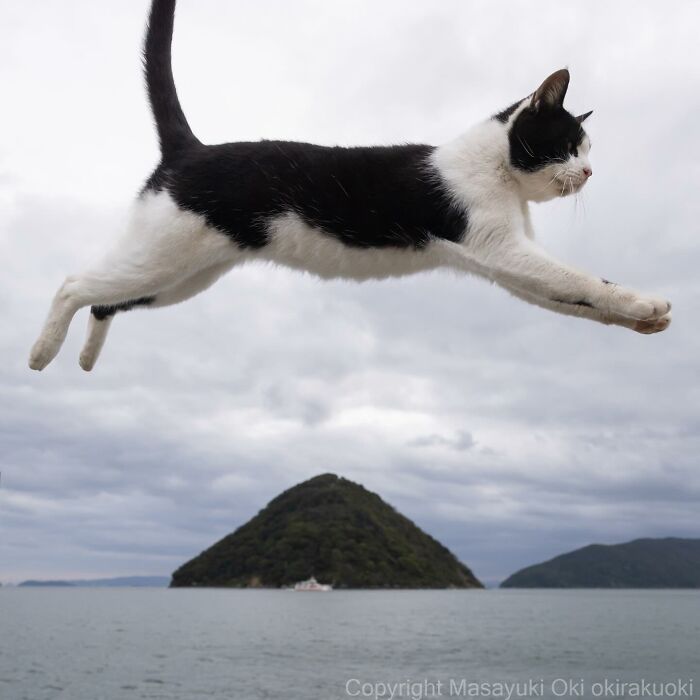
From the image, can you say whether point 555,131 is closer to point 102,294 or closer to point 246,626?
point 102,294

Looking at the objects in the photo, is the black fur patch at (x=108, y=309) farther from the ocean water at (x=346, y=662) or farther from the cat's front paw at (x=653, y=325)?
the ocean water at (x=346, y=662)

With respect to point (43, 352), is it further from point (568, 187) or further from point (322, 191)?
point (568, 187)

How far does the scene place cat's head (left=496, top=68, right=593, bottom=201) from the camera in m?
4.72

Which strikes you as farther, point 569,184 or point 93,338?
point 93,338

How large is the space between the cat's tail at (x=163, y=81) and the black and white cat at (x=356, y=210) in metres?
0.30

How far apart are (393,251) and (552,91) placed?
127 cm

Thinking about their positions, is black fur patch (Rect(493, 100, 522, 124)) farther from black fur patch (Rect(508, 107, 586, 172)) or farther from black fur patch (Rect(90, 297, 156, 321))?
black fur patch (Rect(90, 297, 156, 321))

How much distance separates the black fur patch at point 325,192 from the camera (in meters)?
4.62

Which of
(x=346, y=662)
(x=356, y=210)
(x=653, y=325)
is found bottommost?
(x=346, y=662)

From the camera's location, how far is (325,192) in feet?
15.6

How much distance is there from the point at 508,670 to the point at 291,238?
387 feet

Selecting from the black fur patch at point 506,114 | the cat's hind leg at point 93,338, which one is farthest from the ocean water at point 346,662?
the black fur patch at point 506,114

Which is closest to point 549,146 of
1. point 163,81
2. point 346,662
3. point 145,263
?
point 145,263

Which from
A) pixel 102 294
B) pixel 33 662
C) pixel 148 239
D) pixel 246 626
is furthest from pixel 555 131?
pixel 246 626
